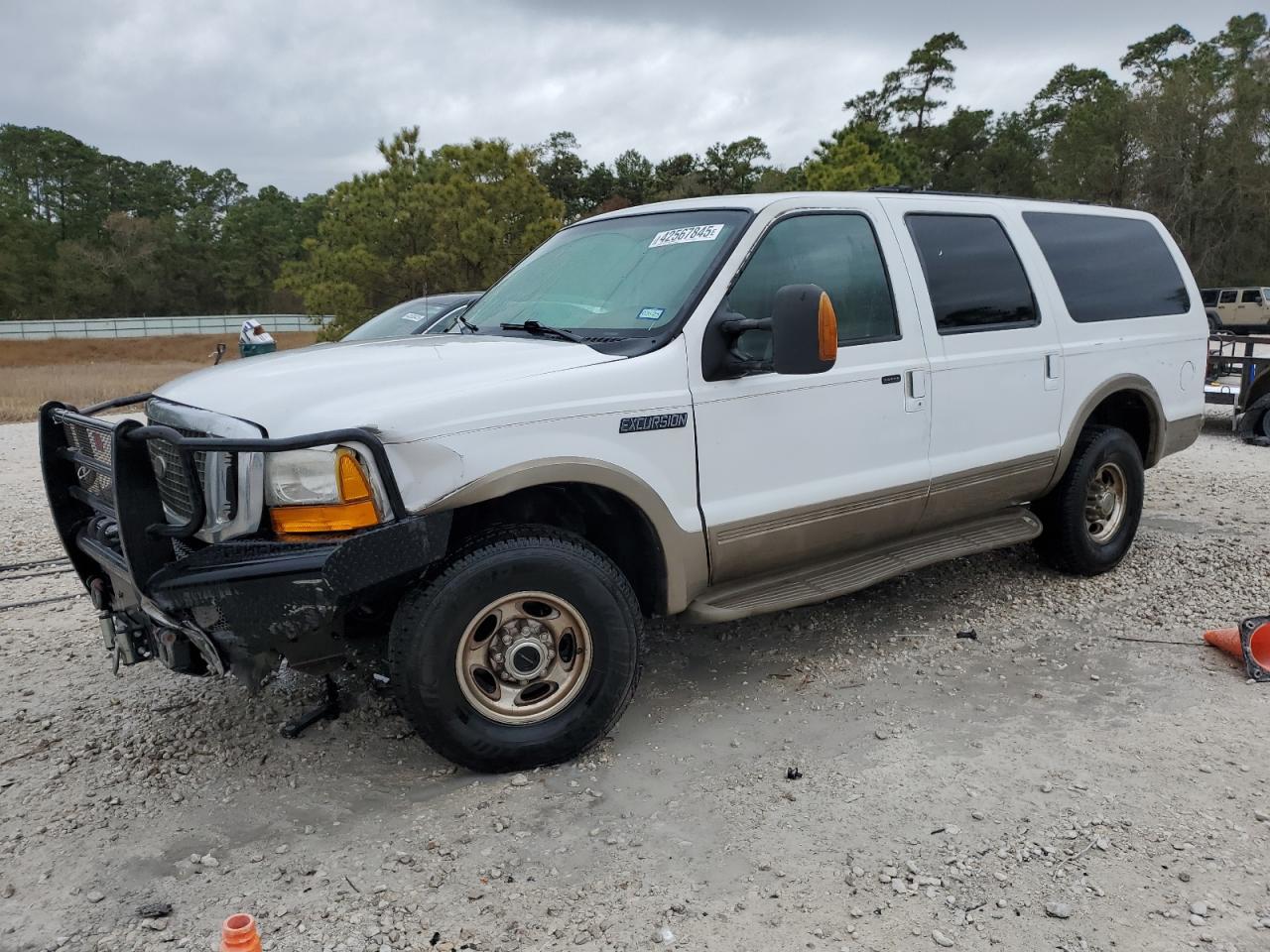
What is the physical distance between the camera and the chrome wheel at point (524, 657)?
3330mm

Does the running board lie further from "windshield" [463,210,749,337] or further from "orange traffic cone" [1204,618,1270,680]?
"windshield" [463,210,749,337]

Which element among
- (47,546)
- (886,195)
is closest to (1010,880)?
(886,195)

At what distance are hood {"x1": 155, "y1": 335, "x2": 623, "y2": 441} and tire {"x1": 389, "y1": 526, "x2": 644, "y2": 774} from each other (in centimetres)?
54

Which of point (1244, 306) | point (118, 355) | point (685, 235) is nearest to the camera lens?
point (685, 235)

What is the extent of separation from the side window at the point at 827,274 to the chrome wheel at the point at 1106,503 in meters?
2.02

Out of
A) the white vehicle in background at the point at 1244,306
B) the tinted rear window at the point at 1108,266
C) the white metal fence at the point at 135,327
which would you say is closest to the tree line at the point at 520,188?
the white metal fence at the point at 135,327

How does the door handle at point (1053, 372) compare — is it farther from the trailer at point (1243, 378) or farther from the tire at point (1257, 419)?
the tire at point (1257, 419)

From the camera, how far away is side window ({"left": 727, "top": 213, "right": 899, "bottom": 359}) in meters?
3.90

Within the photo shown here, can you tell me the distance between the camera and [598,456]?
135 inches

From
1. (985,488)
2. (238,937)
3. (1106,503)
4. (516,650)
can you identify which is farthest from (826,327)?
(1106,503)

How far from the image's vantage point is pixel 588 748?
3.63 metres

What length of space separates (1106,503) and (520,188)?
2225 cm

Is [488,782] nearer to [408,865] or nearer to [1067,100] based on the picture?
[408,865]

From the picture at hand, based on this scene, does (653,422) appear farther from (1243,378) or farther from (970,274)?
(1243,378)
